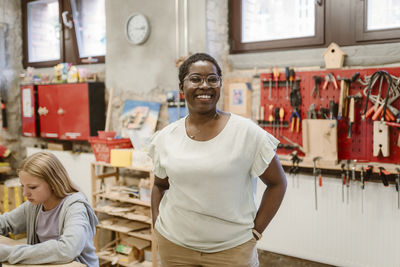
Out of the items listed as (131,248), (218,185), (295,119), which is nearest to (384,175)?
(295,119)

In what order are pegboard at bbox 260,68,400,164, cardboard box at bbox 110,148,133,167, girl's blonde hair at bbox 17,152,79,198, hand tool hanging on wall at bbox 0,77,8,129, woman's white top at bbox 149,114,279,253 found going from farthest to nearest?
1. hand tool hanging on wall at bbox 0,77,8,129
2. cardboard box at bbox 110,148,133,167
3. pegboard at bbox 260,68,400,164
4. girl's blonde hair at bbox 17,152,79,198
5. woman's white top at bbox 149,114,279,253

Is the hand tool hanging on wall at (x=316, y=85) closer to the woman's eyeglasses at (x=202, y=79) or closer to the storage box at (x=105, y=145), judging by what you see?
the woman's eyeglasses at (x=202, y=79)

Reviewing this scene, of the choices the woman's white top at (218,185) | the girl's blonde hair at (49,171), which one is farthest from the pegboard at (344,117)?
the girl's blonde hair at (49,171)

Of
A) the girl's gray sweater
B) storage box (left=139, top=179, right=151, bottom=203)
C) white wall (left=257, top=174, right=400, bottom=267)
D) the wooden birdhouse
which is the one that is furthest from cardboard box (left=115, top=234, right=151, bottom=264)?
the wooden birdhouse

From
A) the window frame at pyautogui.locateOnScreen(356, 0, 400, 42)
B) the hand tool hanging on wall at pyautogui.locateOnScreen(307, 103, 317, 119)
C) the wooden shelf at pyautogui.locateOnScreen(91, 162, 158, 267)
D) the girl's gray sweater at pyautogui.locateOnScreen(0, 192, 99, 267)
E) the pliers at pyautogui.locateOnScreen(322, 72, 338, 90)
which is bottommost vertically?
the wooden shelf at pyautogui.locateOnScreen(91, 162, 158, 267)

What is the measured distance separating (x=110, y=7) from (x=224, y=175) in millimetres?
2968

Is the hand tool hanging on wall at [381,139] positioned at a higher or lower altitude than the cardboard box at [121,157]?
higher

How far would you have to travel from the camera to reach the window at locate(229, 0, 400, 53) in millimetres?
2725

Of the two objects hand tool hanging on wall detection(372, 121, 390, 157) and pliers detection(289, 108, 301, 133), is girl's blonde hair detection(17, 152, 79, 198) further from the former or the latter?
hand tool hanging on wall detection(372, 121, 390, 157)

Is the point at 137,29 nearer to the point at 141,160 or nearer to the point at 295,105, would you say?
the point at 141,160

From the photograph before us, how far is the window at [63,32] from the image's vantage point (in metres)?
4.49

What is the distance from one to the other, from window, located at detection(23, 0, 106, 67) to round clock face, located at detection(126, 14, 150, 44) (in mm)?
807

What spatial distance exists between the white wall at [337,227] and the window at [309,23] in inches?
40.7

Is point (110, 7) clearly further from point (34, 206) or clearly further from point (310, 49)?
point (34, 206)
